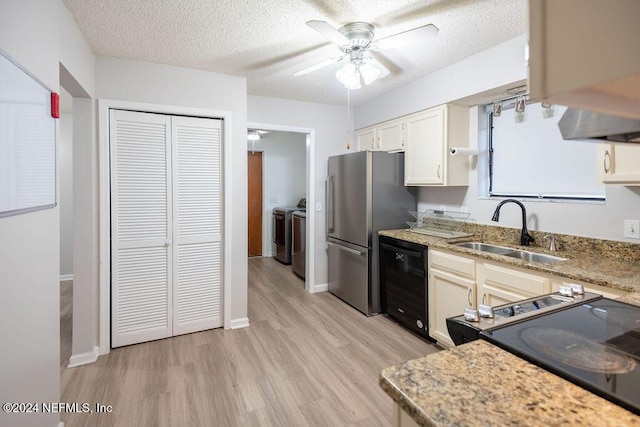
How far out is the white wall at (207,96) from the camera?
8.50 feet

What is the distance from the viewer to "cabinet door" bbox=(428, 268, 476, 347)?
7.75 ft

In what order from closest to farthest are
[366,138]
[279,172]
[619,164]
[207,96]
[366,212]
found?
[619,164]
[207,96]
[366,212]
[366,138]
[279,172]

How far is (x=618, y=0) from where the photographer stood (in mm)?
359

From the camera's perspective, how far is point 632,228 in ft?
6.41

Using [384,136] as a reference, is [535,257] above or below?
below

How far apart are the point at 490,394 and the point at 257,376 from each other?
1.97 m

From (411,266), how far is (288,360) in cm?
134

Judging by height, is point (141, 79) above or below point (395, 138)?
above

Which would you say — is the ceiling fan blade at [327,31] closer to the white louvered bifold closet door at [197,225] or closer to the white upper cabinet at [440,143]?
the white upper cabinet at [440,143]

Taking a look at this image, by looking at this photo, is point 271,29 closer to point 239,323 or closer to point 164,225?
point 164,225

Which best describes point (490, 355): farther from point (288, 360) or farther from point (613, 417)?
point (288, 360)

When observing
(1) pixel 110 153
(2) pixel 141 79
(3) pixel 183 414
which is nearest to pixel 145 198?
(1) pixel 110 153

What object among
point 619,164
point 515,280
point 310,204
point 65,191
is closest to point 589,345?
point 515,280

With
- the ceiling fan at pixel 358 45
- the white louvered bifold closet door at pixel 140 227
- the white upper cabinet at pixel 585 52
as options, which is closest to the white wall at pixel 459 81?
the ceiling fan at pixel 358 45
